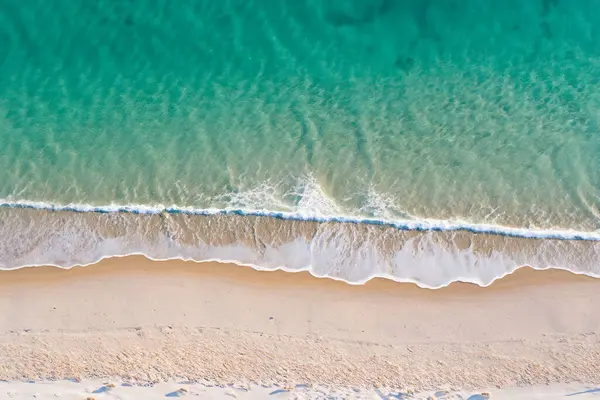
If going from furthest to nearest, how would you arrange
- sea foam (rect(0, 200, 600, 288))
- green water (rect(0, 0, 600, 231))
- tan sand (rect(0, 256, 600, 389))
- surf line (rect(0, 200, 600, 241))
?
green water (rect(0, 0, 600, 231)) → surf line (rect(0, 200, 600, 241)) → sea foam (rect(0, 200, 600, 288)) → tan sand (rect(0, 256, 600, 389))

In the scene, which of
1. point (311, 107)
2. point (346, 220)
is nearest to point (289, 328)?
point (346, 220)

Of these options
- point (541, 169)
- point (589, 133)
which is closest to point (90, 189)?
point (541, 169)

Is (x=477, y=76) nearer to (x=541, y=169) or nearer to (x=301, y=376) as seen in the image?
(x=541, y=169)

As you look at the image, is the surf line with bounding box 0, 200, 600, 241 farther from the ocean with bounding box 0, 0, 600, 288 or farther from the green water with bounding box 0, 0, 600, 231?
the green water with bounding box 0, 0, 600, 231

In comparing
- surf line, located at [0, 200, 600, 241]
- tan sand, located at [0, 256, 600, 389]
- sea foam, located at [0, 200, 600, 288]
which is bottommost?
tan sand, located at [0, 256, 600, 389]

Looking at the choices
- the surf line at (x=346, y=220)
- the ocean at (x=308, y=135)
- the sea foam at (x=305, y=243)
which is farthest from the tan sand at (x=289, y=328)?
the surf line at (x=346, y=220)

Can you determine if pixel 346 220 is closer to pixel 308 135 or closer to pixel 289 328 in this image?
pixel 308 135

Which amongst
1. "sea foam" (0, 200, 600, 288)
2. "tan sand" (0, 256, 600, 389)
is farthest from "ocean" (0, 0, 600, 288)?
"tan sand" (0, 256, 600, 389)
